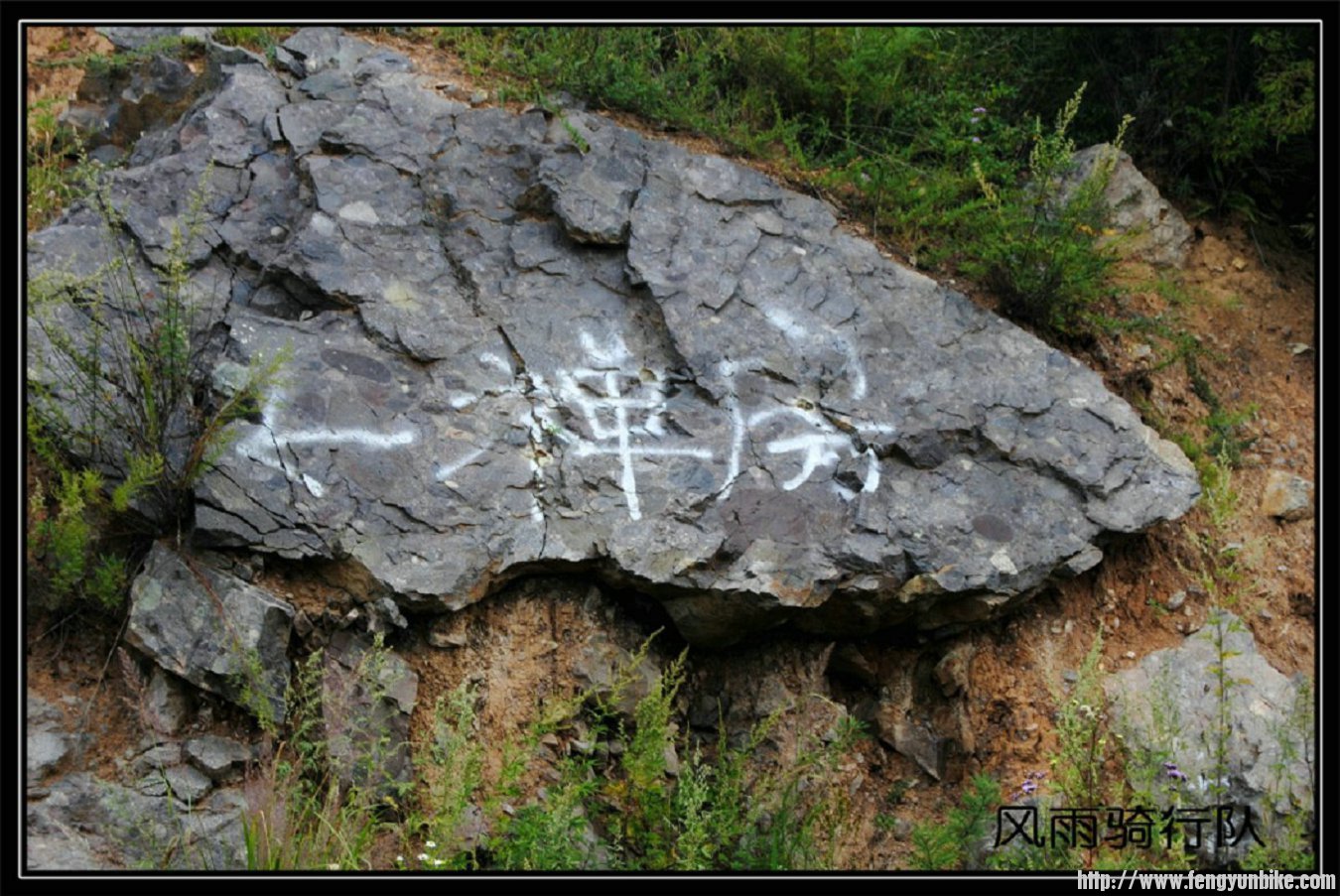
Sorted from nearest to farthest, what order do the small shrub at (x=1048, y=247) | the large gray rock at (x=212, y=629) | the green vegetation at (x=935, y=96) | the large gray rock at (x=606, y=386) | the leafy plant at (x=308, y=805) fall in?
1. the leafy plant at (x=308, y=805)
2. the large gray rock at (x=212, y=629)
3. the large gray rock at (x=606, y=386)
4. the small shrub at (x=1048, y=247)
5. the green vegetation at (x=935, y=96)

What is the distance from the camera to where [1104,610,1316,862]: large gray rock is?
13.6 ft

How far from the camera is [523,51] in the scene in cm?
642

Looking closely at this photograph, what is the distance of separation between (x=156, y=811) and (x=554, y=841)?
4.09ft

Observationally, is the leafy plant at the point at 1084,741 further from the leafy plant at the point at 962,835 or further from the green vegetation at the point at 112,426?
the green vegetation at the point at 112,426

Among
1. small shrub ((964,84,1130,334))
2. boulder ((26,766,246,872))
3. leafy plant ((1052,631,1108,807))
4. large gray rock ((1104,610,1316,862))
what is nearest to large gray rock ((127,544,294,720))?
boulder ((26,766,246,872))

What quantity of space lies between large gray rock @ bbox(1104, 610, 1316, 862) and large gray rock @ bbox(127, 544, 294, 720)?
2783mm

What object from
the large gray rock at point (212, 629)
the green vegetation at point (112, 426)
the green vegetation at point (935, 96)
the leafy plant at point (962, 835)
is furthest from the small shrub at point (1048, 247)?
the large gray rock at point (212, 629)

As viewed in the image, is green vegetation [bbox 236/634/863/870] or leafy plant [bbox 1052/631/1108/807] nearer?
green vegetation [bbox 236/634/863/870]

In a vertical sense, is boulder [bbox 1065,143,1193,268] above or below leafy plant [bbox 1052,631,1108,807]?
above

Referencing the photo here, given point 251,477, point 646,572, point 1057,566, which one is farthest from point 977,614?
point 251,477

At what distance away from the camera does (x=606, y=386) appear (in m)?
4.92

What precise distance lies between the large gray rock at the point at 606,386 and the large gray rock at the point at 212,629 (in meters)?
0.18

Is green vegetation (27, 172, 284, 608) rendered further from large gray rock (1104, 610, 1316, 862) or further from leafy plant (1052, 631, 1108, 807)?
large gray rock (1104, 610, 1316, 862)

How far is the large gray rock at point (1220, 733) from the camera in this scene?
13.6ft
